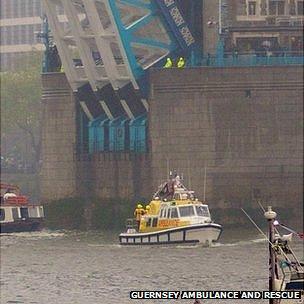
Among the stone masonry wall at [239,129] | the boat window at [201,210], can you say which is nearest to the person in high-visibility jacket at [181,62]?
the stone masonry wall at [239,129]

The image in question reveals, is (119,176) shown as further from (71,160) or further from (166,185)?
(166,185)

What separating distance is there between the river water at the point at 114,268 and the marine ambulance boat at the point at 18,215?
18.9 feet

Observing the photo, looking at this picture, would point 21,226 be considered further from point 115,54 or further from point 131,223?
point 131,223

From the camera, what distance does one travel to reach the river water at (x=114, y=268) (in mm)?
57250

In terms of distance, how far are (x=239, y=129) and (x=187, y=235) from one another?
12.9 meters

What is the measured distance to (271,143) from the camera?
85.5 m

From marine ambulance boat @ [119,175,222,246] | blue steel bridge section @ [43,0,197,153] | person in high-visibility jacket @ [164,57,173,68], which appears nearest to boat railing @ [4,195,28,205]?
blue steel bridge section @ [43,0,197,153]

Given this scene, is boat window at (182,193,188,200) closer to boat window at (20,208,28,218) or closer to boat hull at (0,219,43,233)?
boat hull at (0,219,43,233)

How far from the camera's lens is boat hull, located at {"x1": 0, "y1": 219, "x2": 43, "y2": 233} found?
291 ft

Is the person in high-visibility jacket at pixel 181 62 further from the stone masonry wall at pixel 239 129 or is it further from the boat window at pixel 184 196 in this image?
the boat window at pixel 184 196

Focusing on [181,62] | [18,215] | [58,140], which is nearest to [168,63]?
[181,62]

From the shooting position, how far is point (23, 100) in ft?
387

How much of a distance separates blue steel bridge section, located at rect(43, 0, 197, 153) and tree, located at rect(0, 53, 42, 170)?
2596 cm

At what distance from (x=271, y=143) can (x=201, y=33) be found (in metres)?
6.29
